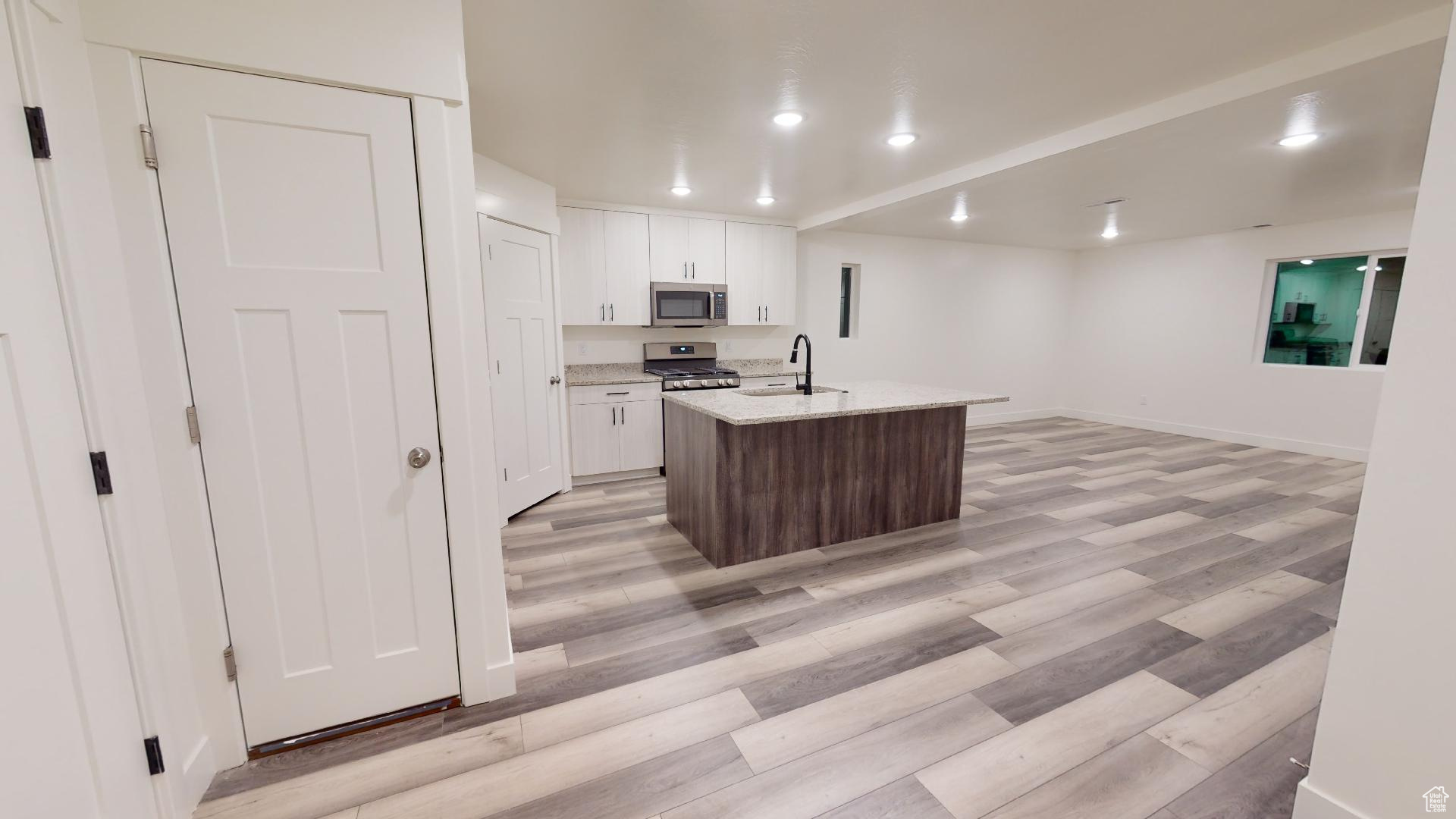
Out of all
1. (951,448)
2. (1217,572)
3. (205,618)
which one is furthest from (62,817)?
(1217,572)

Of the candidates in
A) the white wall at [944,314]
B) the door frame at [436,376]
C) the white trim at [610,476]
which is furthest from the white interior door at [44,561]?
the white wall at [944,314]

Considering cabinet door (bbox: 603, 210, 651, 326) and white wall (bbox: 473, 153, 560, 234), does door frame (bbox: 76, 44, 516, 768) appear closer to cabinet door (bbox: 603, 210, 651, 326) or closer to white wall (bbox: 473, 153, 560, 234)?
white wall (bbox: 473, 153, 560, 234)

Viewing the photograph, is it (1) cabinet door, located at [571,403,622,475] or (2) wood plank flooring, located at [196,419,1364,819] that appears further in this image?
(1) cabinet door, located at [571,403,622,475]

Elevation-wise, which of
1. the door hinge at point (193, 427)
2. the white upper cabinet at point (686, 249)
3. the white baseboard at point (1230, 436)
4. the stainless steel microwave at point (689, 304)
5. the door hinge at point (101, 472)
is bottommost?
the white baseboard at point (1230, 436)

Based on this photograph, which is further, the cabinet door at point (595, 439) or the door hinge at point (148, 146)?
the cabinet door at point (595, 439)

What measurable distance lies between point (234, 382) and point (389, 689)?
1123 mm

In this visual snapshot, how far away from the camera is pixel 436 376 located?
178cm

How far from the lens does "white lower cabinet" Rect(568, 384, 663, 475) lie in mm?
4648

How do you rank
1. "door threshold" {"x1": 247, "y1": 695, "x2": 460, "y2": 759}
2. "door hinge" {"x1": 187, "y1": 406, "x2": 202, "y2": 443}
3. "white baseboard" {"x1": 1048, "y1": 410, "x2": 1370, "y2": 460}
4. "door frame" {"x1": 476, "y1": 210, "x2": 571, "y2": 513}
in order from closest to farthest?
"door hinge" {"x1": 187, "y1": 406, "x2": 202, "y2": 443} → "door threshold" {"x1": 247, "y1": 695, "x2": 460, "y2": 759} → "door frame" {"x1": 476, "y1": 210, "x2": 571, "y2": 513} → "white baseboard" {"x1": 1048, "y1": 410, "x2": 1370, "y2": 460}

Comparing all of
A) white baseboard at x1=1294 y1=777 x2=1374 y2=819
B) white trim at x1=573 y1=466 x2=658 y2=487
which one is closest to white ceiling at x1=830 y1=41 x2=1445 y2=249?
white baseboard at x1=1294 y1=777 x2=1374 y2=819

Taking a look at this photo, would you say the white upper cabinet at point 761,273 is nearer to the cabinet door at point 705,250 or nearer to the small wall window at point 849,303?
the cabinet door at point 705,250

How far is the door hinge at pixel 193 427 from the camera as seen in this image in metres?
1.53

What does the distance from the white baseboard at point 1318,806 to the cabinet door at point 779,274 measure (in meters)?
4.69

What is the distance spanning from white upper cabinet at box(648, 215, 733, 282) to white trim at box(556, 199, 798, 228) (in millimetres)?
38
